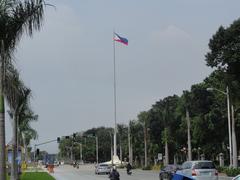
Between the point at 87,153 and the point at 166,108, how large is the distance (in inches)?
3474

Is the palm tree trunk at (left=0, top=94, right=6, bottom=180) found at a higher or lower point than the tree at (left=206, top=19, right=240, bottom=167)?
lower

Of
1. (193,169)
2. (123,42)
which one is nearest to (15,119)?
(193,169)

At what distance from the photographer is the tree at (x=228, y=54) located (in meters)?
55.9

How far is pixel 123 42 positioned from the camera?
3238 inches

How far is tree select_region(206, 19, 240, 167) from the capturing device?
55.9 meters

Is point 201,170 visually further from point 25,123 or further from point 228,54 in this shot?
point 25,123

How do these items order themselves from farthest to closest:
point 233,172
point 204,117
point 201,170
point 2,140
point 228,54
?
point 204,117 < point 228,54 < point 233,172 < point 201,170 < point 2,140

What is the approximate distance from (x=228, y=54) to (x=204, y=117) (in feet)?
96.0

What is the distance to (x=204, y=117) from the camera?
276 ft

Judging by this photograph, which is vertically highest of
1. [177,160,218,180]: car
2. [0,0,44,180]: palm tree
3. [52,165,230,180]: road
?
[0,0,44,180]: palm tree

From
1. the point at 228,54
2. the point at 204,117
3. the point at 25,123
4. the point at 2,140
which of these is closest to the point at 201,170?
the point at 2,140

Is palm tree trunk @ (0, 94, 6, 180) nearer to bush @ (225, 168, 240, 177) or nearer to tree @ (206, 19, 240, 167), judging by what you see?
bush @ (225, 168, 240, 177)

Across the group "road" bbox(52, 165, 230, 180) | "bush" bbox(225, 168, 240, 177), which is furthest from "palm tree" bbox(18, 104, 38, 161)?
"bush" bbox(225, 168, 240, 177)

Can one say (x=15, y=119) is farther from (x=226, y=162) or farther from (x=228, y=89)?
(x=226, y=162)
